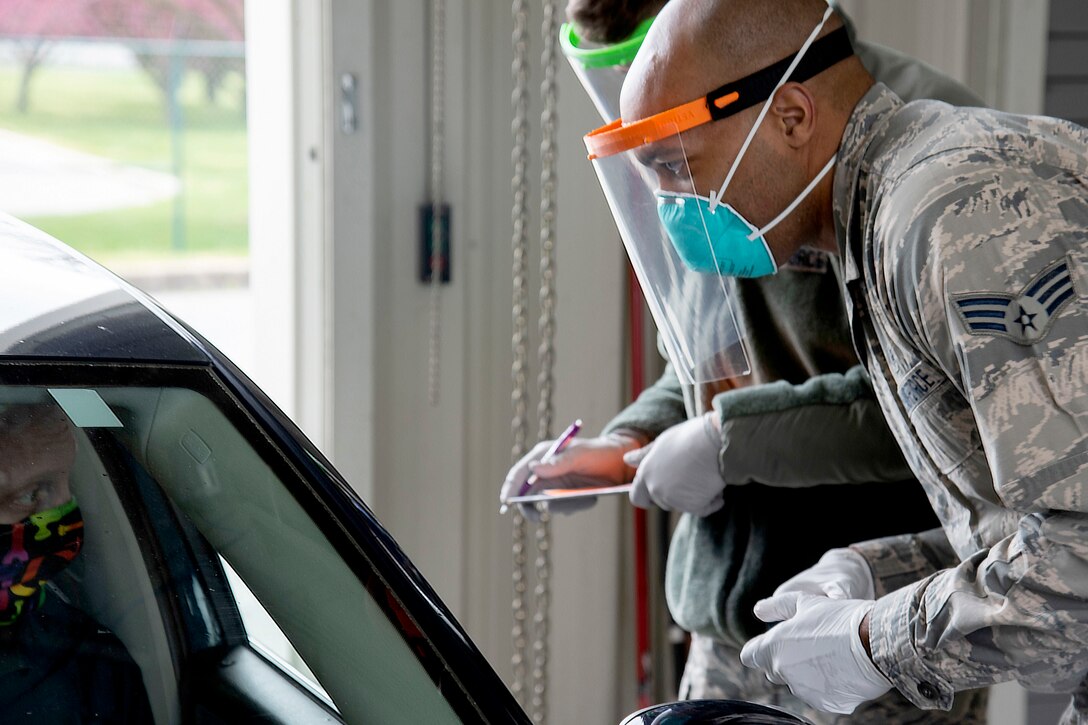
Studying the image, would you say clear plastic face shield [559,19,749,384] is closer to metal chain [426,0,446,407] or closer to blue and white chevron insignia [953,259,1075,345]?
blue and white chevron insignia [953,259,1075,345]

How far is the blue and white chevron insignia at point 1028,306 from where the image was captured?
3.15 feet

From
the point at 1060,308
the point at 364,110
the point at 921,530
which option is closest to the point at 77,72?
the point at 364,110

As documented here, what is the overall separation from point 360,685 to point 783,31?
0.83 meters

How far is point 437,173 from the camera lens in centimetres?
262

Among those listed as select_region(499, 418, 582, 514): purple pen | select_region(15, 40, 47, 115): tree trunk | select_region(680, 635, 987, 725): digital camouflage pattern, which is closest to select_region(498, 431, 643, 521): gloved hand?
select_region(499, 418, 582, 514): purple pen

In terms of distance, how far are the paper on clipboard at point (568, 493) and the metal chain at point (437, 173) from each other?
914 millimetres

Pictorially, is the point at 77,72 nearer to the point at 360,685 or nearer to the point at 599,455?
the point at 599,455

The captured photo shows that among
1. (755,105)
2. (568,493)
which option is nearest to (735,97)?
(755,105)

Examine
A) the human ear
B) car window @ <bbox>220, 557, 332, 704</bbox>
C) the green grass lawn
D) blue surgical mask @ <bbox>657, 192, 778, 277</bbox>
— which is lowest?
car window @ <bbox>220, 557, 332, 704</bbox>

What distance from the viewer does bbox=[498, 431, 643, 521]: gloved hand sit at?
1824 mm

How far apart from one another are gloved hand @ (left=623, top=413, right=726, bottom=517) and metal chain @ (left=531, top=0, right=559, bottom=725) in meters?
0.63

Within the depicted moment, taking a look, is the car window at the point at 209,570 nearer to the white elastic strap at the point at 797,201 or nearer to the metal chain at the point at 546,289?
the white elastic strap at the point at 797,201

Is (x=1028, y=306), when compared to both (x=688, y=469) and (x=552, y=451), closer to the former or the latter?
(x=688, y=469)

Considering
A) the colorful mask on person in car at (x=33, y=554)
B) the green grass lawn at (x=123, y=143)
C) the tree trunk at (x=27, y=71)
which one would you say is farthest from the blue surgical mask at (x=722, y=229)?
the tree trunk at (x=27, y=71)
